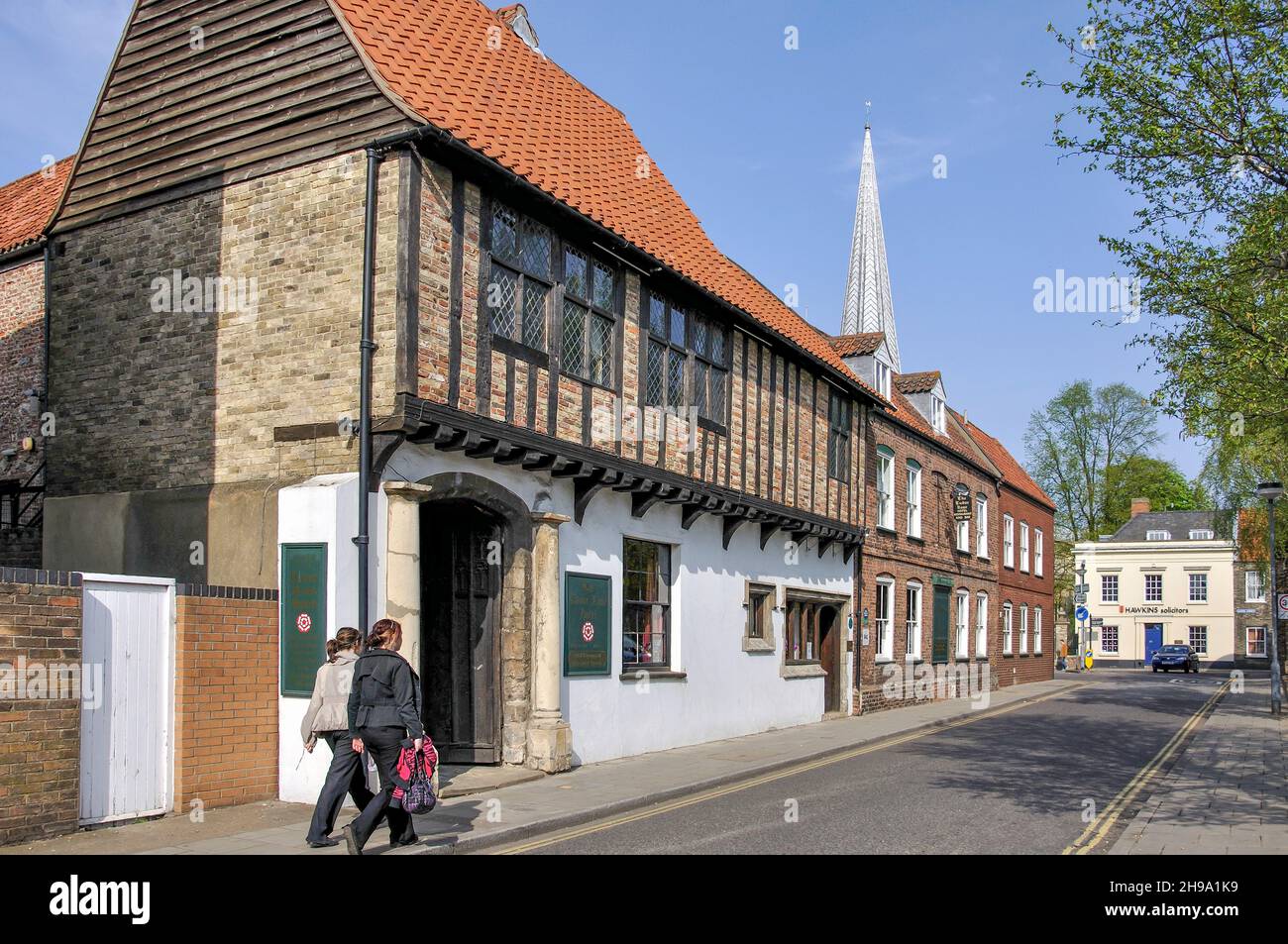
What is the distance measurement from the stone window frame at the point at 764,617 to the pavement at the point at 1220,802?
673cm

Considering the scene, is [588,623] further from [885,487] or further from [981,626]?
[981,626]

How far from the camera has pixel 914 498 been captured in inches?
1119

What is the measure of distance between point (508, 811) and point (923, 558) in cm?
1999

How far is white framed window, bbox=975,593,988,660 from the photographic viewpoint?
3356 cm

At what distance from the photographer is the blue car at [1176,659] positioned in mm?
54594

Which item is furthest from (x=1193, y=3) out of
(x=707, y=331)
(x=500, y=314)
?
(x=500, y=314)

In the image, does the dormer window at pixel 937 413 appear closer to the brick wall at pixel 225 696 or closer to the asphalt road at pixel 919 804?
the asphalt road at pixel 919 804

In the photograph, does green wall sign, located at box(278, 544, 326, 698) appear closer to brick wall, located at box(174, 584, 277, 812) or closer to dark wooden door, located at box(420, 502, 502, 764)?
brick wall, located at box(174, 584, 277, 812)

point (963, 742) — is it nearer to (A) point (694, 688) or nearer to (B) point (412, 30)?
(A) point (694, 688)

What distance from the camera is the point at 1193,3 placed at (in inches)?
549

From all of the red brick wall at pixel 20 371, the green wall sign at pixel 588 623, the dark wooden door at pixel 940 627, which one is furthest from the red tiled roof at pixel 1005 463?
the red brick wall at pixel 20 371

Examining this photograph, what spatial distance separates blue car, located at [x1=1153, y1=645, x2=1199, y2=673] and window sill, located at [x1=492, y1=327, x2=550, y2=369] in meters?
50.1

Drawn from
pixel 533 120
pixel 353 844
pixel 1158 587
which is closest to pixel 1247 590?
pixel 1158 587
